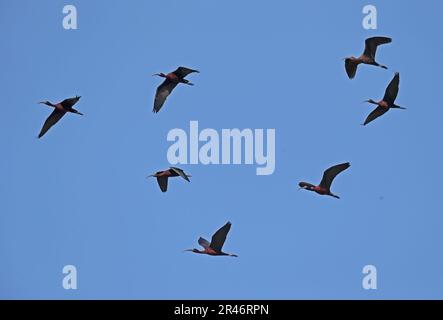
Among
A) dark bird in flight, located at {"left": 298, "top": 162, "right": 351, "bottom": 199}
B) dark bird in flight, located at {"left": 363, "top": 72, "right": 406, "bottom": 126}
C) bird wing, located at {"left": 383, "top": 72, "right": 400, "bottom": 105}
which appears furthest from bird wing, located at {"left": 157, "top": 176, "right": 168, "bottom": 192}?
bird wing, located at {"left": 383, "top": 72, "right": 400, "bottom": 105}

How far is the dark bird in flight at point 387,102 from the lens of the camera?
21188mm

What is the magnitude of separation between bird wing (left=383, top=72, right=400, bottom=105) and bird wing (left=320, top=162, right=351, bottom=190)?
5.35 feet

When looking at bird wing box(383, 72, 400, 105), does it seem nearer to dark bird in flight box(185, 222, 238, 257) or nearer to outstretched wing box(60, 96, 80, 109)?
dark bird in flight box(185, 222, 238, 257)

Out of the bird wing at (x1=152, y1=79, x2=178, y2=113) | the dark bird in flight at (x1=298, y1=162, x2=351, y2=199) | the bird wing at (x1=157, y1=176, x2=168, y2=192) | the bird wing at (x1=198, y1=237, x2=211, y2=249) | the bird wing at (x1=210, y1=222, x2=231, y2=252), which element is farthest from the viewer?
the bird wing at (x1=157, y1=176, x2=168, y2=192)

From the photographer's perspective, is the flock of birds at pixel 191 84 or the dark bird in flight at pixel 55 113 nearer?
the flock of birds at pixel 191 84

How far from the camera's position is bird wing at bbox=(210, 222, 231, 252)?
2066 cm

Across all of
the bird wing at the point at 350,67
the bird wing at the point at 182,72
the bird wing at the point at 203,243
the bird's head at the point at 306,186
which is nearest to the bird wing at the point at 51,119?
the bird wing at the point at 182,72

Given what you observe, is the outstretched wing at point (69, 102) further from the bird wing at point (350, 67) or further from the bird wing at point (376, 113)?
the bird wing at point (376, 113)

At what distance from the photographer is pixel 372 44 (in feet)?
71.3
